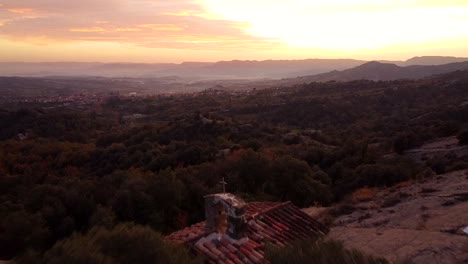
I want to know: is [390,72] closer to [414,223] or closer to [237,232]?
[414,223]

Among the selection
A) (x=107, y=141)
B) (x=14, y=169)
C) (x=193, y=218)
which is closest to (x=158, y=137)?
(x=107, y=141)

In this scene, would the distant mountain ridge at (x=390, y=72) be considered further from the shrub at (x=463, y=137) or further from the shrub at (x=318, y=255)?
the shrub at (x=318, y=255)

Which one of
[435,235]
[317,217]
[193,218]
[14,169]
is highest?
[435,235]

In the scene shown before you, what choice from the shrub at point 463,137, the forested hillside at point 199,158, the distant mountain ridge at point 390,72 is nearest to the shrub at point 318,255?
the forested hillside at point 199,158

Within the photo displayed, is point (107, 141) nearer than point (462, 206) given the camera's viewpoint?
No

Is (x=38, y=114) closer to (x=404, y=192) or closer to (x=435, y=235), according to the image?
(x=404, y=192)

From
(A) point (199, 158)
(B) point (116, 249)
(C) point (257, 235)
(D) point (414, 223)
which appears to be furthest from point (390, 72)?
(B) point (116, 249)

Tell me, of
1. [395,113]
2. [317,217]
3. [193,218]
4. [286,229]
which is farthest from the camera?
[395,113]
